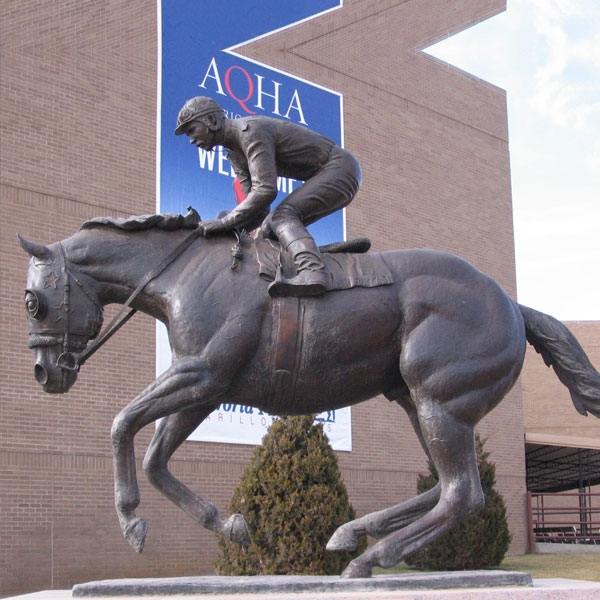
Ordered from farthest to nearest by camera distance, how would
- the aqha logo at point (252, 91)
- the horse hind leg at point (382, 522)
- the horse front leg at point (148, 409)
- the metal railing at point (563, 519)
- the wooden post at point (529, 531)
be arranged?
the metal railing at point (563, 519) < the wooden post at point (529, 531) < the aqha logo at point (252, 91) < the horse hind leg at point (382, 522) < the horse front leg at point (148, 409)

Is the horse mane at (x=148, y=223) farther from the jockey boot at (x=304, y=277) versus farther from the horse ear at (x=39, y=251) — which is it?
the jockey boot at (x=304, y=277)

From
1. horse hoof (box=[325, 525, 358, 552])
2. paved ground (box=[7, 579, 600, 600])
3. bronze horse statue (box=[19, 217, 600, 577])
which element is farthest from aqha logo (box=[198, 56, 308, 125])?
paved ground (box=[7, 579, 600, 600])

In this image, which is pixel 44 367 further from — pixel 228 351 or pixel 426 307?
pixel 426 307

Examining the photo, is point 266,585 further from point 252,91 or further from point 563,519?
point 563,519

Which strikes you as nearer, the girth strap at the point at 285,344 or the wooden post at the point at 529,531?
the girth strap at the point at 285,344

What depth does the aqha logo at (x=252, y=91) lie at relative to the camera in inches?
763

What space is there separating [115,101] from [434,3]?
37.4ft

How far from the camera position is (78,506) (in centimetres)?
1591

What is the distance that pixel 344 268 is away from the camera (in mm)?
5594

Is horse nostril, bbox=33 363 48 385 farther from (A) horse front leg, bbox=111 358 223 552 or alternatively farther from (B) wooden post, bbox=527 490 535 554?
(B) wooden post, bbox=527 490 535 554

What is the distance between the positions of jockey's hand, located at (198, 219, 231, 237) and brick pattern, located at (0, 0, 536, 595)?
35.9 ft

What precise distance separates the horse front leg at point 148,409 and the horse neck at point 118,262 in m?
0.62

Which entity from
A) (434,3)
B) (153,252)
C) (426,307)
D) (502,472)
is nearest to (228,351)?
(153,252)

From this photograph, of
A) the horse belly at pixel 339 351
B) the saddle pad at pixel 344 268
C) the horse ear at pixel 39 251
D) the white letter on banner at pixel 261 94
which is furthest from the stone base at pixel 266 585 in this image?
the white letter on banner at pixel 261 94
